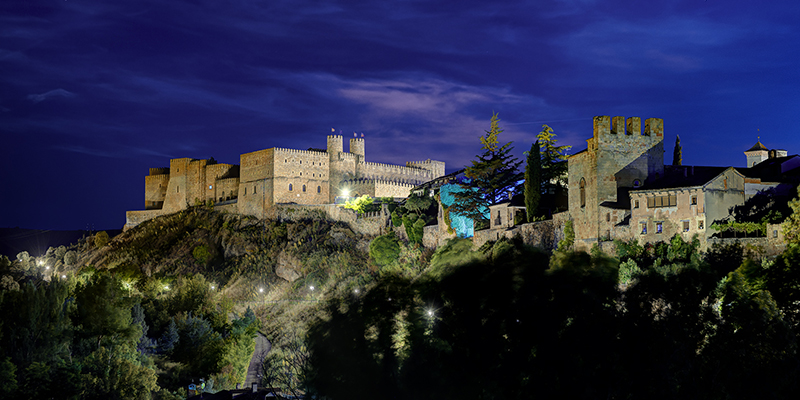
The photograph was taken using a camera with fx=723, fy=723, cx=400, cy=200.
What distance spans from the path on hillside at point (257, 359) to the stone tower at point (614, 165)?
853 inches

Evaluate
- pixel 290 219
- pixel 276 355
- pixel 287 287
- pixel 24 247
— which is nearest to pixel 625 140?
pixel 276 355

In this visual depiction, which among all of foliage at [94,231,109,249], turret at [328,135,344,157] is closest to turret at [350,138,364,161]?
turret at [328,135,344,157]

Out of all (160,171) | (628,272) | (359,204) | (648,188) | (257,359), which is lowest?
(257,359)

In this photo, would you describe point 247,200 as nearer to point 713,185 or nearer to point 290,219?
point 290,219

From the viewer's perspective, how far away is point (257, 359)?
48.2 meters

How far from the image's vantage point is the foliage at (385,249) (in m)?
54.1

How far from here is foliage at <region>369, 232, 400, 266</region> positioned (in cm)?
5406

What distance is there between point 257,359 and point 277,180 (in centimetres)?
2367

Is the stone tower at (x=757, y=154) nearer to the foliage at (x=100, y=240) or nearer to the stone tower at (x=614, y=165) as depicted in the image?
the stone tower at (x=614, y=165)

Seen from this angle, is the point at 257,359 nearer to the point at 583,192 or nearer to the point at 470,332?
the point at 470,332

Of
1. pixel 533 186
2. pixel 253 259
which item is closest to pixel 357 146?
pixel 253 259

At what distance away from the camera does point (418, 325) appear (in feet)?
105

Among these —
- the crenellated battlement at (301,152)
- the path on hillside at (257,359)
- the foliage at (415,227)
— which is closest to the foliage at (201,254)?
the crenellated battlement at (301,152)

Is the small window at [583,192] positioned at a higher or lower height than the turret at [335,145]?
lower
